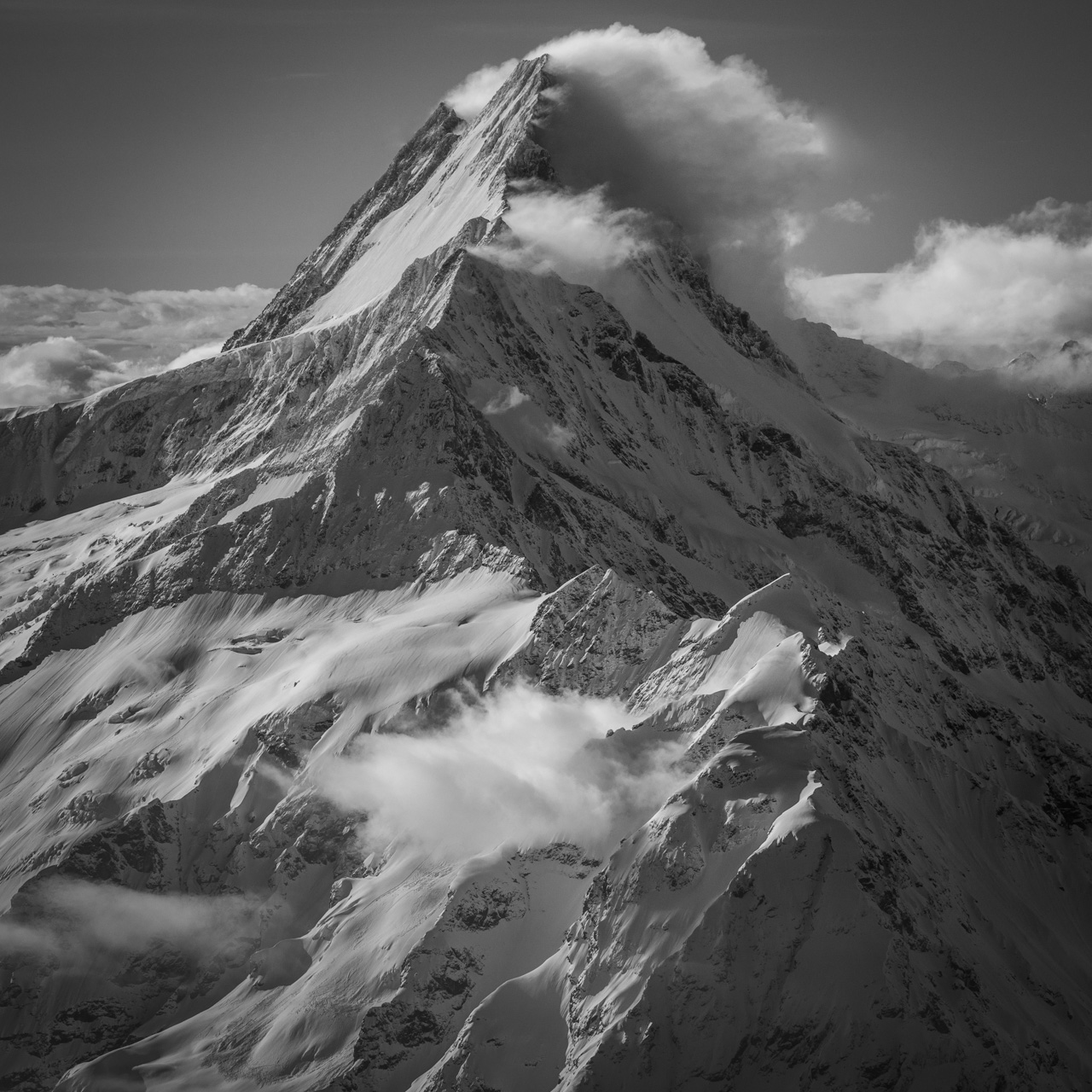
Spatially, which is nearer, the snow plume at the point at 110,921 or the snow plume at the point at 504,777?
the snow plume at the point at 504,777

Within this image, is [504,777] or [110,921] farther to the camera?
[110,921]

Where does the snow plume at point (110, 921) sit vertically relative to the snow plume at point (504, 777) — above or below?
below

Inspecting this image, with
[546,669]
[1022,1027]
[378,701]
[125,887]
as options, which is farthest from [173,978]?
[1022,1027]

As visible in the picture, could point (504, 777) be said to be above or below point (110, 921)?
above
